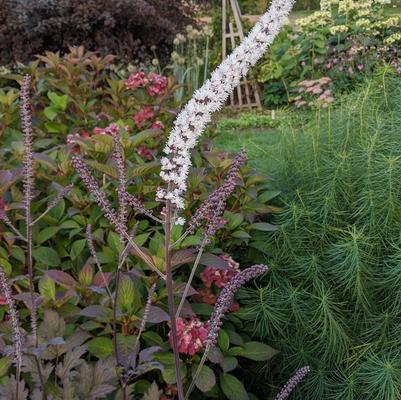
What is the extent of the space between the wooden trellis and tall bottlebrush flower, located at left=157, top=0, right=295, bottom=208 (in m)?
9.82

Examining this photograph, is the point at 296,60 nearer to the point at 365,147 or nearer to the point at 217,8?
the point at 217,8

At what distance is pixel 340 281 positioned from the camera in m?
2.37

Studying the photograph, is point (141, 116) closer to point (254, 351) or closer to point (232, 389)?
point (254, 351)

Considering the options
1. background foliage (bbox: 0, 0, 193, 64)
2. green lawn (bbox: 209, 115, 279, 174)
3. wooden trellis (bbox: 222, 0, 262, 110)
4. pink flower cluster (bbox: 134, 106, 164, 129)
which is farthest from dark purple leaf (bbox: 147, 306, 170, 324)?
wooden trellis (bbox: 222, 0, 262, 110)

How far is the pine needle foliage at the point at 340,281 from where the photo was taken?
2271 mm

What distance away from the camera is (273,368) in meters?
2.55

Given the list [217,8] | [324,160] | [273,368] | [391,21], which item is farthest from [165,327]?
[217,8]

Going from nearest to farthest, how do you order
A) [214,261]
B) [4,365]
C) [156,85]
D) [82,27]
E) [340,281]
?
[4,365] → [214,261] → [340,281] → [156,85] → [82,27]

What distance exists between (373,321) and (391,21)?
8283 millimetres

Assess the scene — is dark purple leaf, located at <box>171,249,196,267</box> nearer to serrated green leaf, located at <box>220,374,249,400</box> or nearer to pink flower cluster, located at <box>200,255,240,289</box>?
pink flower cluster, located at <box>200,255,240,289</box>

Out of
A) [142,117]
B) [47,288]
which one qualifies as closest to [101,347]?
[47,288]

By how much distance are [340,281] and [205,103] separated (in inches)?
51.2

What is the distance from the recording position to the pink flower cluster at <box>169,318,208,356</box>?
1.94m

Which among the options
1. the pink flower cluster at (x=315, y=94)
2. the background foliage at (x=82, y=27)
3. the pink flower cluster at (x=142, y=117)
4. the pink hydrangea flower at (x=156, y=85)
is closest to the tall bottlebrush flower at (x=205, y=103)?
the pink flower cluster at (x=142, y=117)
